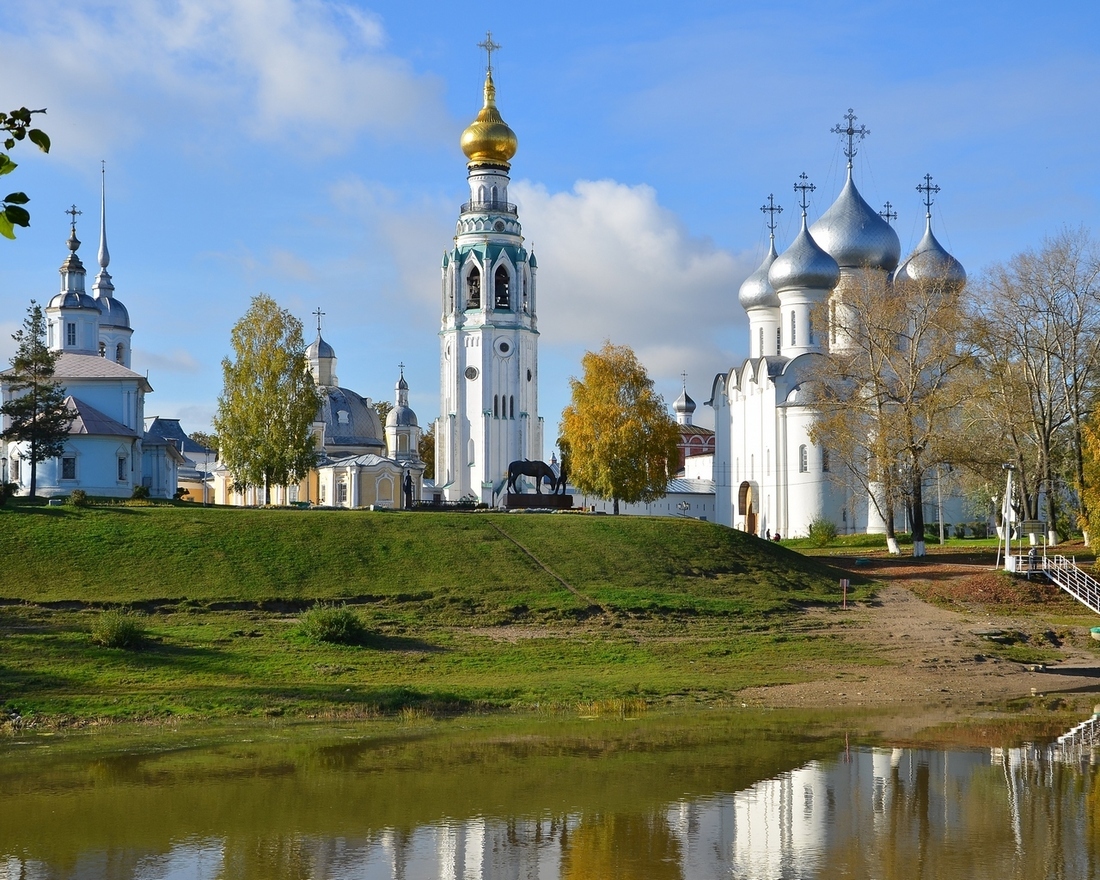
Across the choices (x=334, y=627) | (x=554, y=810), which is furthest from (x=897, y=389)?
(x=554, y=810)

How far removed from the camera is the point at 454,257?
8450cm

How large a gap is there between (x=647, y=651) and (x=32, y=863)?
16.4 metres

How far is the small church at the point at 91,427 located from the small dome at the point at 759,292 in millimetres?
27338

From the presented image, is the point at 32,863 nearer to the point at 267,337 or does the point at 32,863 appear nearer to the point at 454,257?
the point at 267,337

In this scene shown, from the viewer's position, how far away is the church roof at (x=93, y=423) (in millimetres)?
50406

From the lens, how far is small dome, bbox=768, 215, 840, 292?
60.8m

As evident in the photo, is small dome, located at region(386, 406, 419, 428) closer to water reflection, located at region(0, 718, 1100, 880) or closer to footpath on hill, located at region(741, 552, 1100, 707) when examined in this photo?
footpath on hill, located at region(741, 552, 1100, 707)

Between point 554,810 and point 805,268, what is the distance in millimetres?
46736

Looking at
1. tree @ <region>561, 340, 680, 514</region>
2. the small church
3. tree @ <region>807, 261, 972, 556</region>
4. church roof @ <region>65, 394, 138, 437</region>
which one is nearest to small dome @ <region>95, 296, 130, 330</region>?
the small church

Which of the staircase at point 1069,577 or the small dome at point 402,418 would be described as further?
the small dome at point 402,418

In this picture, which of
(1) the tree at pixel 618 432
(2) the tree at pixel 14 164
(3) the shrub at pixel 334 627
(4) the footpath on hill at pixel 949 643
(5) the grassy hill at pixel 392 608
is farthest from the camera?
(1) the tree at pixel 618 432

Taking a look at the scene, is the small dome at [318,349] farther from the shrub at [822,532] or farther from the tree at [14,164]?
the tree at [14,164]

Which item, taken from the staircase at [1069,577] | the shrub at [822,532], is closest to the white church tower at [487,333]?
the shrub at [822,532]

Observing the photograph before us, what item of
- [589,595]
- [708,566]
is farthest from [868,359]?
[589,595]
